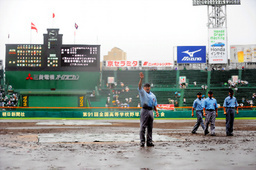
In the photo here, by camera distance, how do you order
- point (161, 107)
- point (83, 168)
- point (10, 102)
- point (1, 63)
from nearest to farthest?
point (83, 168), point (161, 107), point (10, 102), point (1, 63)

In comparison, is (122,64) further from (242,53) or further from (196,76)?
(242,53)

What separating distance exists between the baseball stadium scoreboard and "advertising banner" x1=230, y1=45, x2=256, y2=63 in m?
26.6

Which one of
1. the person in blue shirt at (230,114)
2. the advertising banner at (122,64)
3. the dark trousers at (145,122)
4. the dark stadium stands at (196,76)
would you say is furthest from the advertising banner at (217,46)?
the dark trousers at (145,122)

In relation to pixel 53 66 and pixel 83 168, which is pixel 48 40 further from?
pixel 83 168

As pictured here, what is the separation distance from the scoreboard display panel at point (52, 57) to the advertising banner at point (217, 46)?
20.8 metres

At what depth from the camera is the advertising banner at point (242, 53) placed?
61562mm

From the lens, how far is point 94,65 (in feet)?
159

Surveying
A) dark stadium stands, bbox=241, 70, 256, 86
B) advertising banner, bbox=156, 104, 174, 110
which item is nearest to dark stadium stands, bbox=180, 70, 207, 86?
dark stadium stands, bbox=241, 70, 256, 86

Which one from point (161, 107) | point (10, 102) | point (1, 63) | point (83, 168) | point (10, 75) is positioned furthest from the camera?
point (1, 63)

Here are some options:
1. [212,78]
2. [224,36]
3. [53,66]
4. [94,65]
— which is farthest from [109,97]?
[224,36]

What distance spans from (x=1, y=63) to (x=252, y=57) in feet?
140

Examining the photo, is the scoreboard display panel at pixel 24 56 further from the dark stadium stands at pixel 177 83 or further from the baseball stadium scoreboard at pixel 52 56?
the dark stadium stands at pixel 177 83

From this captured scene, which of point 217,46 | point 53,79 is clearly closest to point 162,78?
point 217,46

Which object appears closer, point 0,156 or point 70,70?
point 0,156
